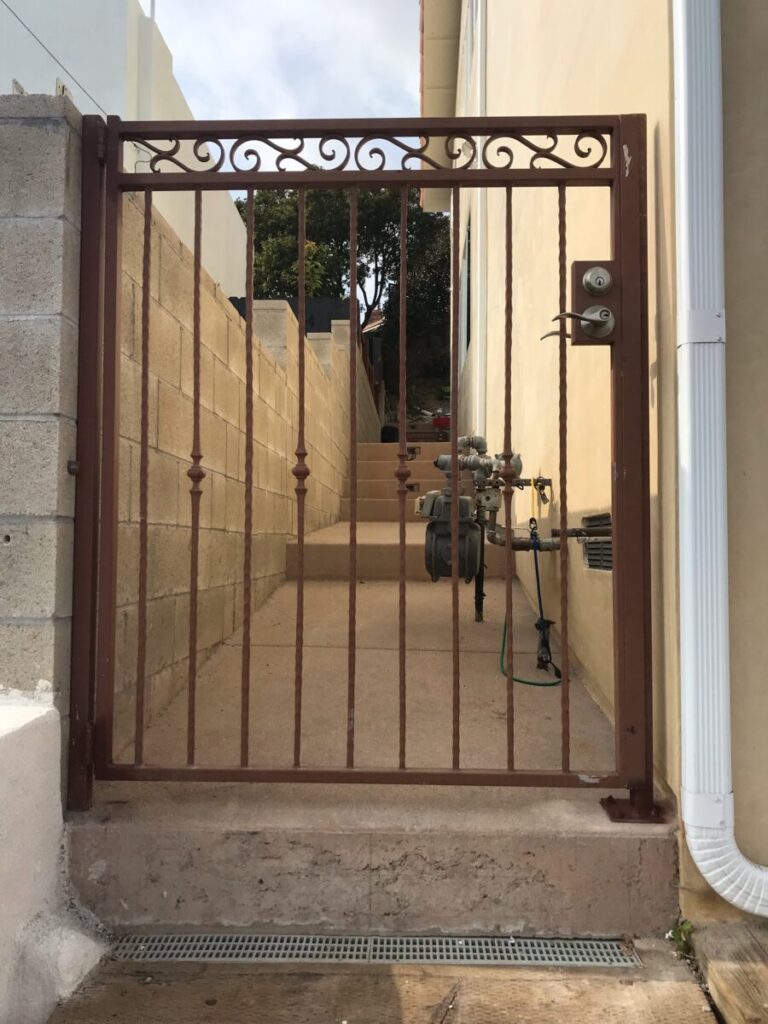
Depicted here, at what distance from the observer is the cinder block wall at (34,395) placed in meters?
1.75

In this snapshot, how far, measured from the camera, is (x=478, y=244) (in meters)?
6.88

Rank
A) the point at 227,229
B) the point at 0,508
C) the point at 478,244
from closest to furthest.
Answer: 1. the point at 0,508
2. the point at 478,244
3. the point at 227,229

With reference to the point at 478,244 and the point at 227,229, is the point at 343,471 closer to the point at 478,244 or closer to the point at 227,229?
the point at 478,244

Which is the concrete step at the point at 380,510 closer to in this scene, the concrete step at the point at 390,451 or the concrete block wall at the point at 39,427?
the concrete step at the point at 390,451

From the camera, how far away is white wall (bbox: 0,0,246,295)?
16.7ft

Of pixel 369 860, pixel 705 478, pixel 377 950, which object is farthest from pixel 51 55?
pixel 377 950

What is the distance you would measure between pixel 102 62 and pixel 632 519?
22.7 feet

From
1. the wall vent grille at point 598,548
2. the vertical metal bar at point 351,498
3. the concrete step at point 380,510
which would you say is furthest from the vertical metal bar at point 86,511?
the concrete step at point 380,510

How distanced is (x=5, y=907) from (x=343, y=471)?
6576 mm

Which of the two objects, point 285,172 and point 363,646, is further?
point 363,646

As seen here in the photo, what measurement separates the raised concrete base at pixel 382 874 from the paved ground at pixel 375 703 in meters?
0.32

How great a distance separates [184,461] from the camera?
8.80 feet

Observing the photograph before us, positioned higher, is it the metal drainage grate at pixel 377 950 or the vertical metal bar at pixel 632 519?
the vertical metal bar at pixel 632 519

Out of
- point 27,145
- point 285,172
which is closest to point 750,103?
point 285,172
